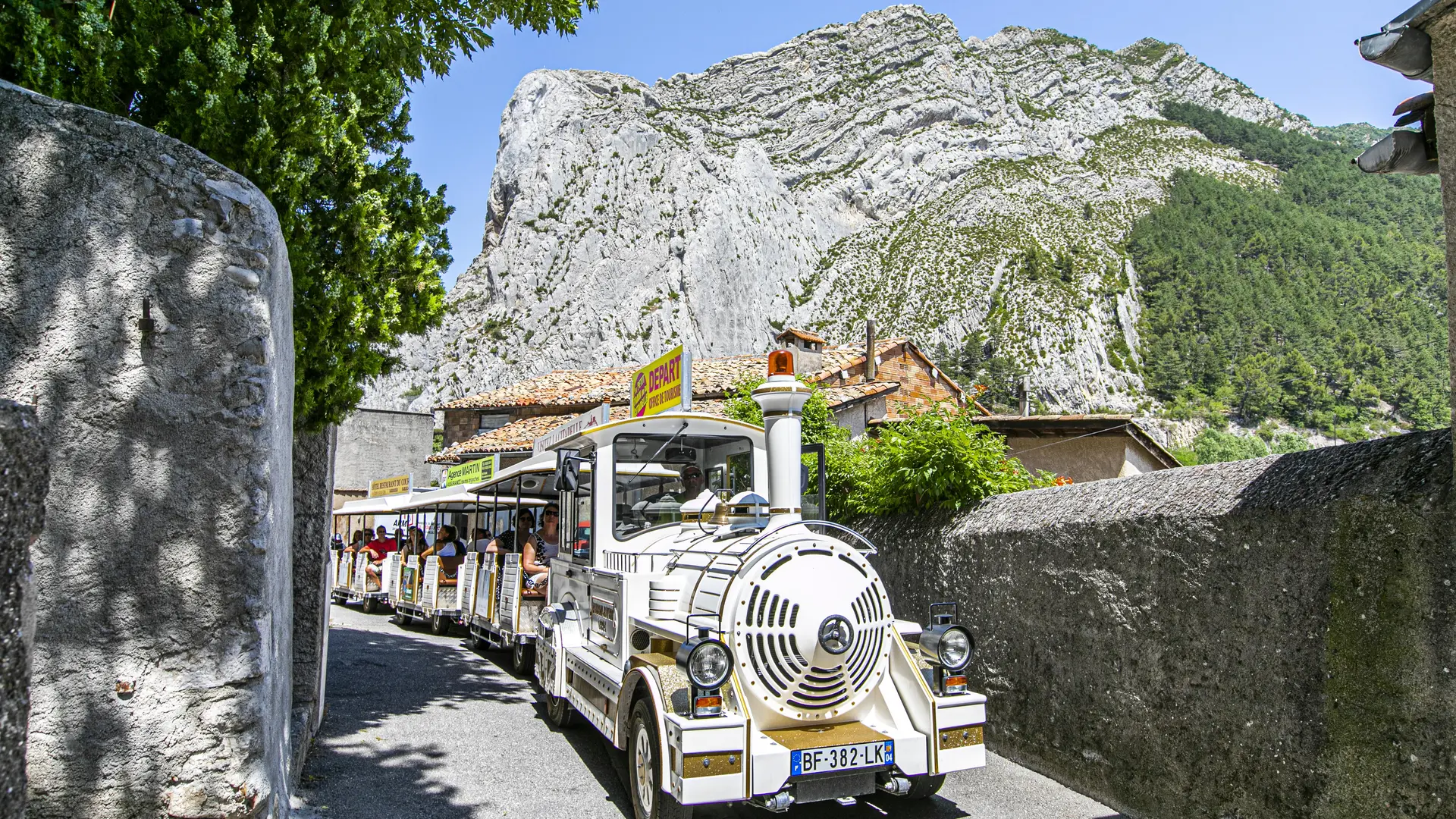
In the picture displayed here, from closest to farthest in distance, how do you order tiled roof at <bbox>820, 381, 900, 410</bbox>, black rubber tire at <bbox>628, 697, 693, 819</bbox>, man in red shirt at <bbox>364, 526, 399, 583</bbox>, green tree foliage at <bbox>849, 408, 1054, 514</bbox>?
1. black rubber tire at <bbox>628, 697, 693, 819</bbox>
2. green tree foliage at <bbox>849, 408, 1054, 514</bbox>
3. man in red shirt at <bbox>364, 526, 399, 583</bbox>
4. tiled roof at <bbox>820, 381, 900, 410</bbox>

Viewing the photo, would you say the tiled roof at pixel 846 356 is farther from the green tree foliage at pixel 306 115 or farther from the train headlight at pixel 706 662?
the train headlight at pixel 706 662

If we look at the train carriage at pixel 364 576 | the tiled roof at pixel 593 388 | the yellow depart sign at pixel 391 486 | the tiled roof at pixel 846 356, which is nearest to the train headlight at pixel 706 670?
the train carriage at pixel 364 576

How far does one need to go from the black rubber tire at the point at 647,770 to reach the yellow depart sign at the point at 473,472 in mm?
8245

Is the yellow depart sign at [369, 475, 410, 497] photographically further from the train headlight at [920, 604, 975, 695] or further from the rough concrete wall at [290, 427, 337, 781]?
the train headlight at [920, 604, 975, 695]

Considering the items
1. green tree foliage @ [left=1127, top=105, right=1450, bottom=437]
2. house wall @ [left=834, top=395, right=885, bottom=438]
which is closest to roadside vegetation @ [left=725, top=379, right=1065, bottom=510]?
house wall @ [left=834, top=395, right=885, bottom=438]

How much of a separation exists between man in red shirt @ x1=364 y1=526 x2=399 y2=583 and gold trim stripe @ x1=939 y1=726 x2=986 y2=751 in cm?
1558

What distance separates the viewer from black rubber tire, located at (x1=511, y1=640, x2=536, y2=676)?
9.70 meters

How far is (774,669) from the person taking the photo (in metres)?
4.59

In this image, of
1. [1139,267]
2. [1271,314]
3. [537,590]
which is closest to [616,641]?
[537,590]

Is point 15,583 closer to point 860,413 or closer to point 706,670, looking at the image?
point 706,670

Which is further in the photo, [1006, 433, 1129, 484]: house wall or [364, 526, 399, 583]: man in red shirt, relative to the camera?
[364, 526, 399, 583]: man in red shirt

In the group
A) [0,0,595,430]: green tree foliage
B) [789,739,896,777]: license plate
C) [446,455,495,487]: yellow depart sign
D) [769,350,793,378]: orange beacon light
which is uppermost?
[0,0,595,430]: green tree foliage

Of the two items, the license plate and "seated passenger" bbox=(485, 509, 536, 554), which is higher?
"seated passenger" bbox=(485, 509, 536, 554)

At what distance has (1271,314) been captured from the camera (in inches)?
3497
